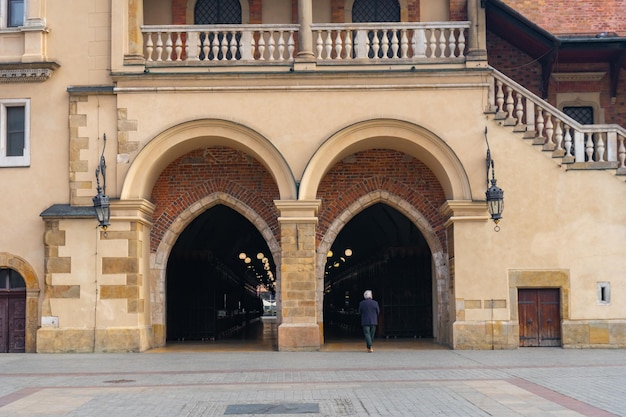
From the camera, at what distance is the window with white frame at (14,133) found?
68.6 ft

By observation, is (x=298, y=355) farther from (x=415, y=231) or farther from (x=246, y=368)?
(x=415, y=231)

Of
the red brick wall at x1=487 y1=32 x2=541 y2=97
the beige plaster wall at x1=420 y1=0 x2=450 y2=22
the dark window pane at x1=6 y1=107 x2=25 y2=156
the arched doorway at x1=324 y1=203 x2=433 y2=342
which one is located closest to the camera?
the dark window pane at x1=6 y1=107 x2=25 y2=156

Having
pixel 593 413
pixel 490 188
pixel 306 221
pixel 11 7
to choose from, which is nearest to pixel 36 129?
pixel 11 7

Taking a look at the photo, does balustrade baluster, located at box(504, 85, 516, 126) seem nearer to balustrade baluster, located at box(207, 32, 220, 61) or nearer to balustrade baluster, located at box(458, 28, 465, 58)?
balustrade baluster, located at box(458, 28, 465, 58)

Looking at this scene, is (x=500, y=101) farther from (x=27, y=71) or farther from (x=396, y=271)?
(x=27, y=71)

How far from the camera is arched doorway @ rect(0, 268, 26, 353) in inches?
818

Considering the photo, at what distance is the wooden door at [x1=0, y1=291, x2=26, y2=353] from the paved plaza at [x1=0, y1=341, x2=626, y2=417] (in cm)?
143

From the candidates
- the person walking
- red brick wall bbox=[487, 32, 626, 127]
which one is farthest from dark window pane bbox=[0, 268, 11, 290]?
red brick wall bbox=[487, 32, 626, 127]

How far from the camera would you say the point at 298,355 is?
1898cm

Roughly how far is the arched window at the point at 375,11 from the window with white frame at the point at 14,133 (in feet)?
27.7

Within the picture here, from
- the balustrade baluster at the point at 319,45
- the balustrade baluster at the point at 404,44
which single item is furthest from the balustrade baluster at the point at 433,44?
the balustrade baluster at the point at 319,45

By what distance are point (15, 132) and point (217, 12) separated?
587 centimetres

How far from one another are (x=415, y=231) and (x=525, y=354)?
8.03m

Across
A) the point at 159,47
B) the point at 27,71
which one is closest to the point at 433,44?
the point at 159,47
